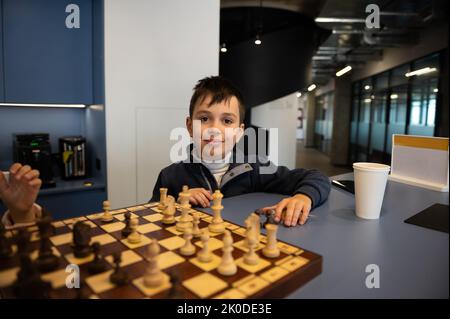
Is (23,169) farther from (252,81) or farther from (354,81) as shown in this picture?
(354,81)

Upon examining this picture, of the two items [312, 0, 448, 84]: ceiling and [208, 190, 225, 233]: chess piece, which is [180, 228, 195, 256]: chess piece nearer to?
[208, 190, 225, 233]: chess piece

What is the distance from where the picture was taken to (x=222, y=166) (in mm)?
1450

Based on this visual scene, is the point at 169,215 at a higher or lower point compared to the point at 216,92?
lower

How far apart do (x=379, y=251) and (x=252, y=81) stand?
4638 mm

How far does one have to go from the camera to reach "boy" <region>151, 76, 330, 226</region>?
1.26m

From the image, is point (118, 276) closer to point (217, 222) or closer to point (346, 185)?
point (217, 222)

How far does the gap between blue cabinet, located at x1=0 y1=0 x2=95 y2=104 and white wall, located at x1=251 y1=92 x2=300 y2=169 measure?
4.03 meters

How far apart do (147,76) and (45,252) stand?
1.89 m

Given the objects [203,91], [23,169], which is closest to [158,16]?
[203,91]

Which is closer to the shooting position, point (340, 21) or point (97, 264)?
point (97, 264)

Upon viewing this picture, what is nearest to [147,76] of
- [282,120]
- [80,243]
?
[80,243]

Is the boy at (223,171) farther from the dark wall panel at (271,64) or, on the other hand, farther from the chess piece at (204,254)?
the dark wall panel at (271,64)

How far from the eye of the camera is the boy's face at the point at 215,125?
4.16 feet

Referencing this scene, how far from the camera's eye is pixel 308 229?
0.86 meters
